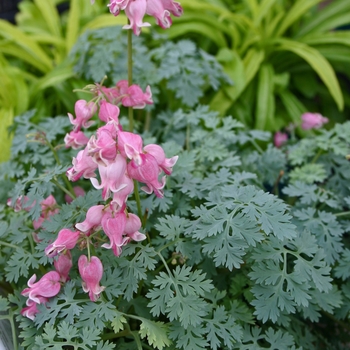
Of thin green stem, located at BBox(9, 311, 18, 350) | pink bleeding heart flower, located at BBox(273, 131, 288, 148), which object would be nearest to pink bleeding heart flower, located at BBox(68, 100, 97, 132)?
thin green stem, located at BBox(9, 311, 18, 350)

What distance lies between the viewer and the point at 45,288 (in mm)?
833

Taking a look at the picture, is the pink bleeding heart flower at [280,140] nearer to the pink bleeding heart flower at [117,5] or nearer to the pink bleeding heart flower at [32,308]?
the pink bleeding heart flower at [117,5]

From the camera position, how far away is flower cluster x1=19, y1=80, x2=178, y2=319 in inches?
28.0

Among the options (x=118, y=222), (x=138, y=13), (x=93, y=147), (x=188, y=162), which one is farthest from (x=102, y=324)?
(x=138, y=13)

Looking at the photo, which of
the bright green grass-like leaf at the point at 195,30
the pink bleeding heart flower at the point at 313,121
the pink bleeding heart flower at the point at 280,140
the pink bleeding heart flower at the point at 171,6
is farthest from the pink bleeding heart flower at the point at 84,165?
the bright green grass-like leaf at the point at 195,30

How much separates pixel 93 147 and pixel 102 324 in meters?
0.33

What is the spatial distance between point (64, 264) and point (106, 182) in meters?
0.25

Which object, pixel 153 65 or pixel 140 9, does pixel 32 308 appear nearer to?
pixel 140 9

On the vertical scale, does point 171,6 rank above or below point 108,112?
above

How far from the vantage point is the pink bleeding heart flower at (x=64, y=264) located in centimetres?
86

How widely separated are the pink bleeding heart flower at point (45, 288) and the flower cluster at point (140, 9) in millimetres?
511

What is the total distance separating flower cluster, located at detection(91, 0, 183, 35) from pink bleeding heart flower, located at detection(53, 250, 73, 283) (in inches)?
18.3

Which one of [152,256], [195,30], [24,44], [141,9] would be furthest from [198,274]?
[24,44]

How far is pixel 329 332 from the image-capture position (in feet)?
3.64
